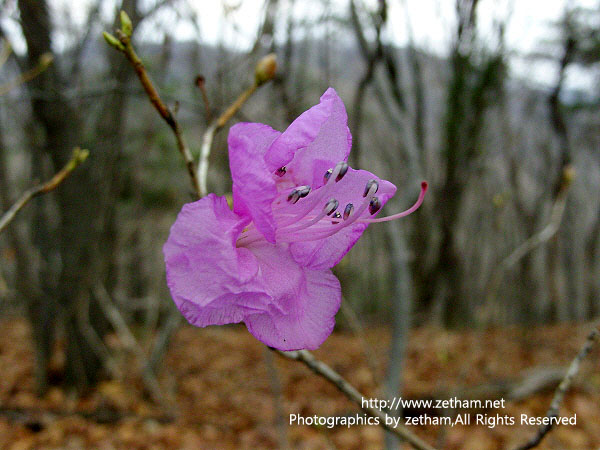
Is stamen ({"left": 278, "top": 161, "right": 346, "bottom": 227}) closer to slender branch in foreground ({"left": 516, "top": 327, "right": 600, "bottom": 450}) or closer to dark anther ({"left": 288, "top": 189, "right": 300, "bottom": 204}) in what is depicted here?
dark anther ({"left": 288, "top": 189, "right": 300, "bottom": 204})

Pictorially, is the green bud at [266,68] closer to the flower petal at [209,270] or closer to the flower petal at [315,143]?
the flower petal at [315,143]

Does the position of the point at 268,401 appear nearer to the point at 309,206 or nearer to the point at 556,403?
A: the point at 556,403

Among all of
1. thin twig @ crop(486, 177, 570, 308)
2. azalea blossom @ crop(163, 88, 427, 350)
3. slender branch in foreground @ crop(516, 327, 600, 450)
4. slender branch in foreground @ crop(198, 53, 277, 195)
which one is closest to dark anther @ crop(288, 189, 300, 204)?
azalea blossom @ crop(163, 88, 427, 350)

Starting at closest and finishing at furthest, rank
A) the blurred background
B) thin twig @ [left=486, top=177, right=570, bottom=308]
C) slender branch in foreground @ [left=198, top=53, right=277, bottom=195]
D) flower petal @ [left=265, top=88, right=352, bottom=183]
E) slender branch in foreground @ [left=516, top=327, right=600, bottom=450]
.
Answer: flower petal @ [left=265, top=88, right=352, bottom=183] < slender branch in foreground @ [left=516, top=327, right=600, bottom=450] < slender branch in foreground @ [left=198, top=53, right=277, bottom=195] < thin twig @ [left=486, top=177, right=570, bottom=308] < the blurred background

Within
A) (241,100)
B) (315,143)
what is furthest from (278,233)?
(241,100)

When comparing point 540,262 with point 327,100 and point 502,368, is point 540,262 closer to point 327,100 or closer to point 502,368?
point 502,368
